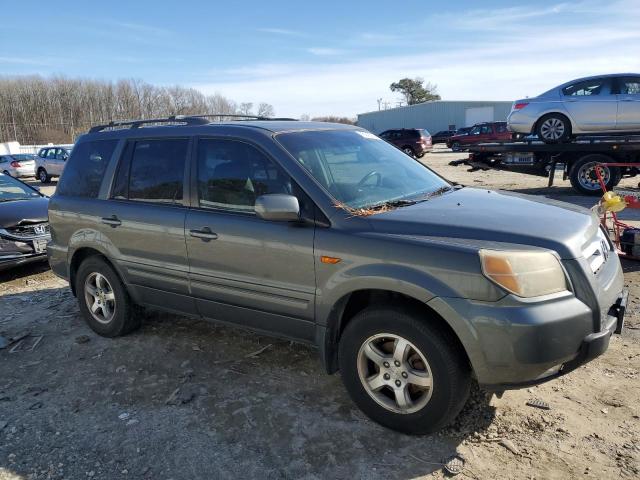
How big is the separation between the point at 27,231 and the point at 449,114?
56.2m

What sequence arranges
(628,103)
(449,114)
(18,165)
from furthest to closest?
(449,114), (18,165), (628,103)

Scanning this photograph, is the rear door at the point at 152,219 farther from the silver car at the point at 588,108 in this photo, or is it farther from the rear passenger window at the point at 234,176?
the silver car at the point at 588,108

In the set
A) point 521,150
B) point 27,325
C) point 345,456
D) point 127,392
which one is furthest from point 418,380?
point 521,150

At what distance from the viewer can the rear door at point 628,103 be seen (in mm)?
11812

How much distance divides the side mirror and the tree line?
73.9 metres

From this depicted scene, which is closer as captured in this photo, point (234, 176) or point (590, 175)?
point (234, 176)

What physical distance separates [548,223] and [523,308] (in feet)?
2.33

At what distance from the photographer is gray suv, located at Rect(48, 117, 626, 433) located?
266 centimetres

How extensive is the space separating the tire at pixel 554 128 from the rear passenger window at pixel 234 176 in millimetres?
10639

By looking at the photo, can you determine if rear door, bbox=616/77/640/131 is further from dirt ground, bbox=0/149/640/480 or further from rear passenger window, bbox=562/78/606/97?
dirt ground, bbox=0/149/640/480

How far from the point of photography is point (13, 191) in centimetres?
817

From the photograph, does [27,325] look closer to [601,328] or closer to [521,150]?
[601,328]

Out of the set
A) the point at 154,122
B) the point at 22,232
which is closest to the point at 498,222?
the point at 154,122

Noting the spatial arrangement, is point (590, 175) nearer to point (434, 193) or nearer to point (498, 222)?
point (434, 193)
